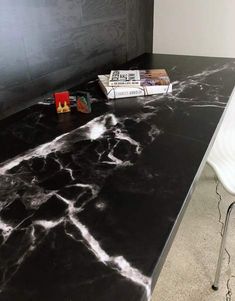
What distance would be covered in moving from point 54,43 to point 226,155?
2.70 feet

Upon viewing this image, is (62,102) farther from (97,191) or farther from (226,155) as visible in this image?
(226,155)

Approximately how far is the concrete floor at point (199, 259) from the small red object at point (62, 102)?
81cm

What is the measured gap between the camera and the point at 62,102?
908 millimetres

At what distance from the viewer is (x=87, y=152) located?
691 mm

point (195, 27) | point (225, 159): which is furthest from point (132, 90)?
point (195, 27)

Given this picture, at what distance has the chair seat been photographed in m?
0.99

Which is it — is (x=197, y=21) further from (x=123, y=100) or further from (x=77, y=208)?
(x=77, y=208)

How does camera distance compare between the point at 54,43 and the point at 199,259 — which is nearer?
the point at 54,43

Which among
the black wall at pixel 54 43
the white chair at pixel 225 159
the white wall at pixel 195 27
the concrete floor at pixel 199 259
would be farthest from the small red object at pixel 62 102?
the white wall at pixel 195 27

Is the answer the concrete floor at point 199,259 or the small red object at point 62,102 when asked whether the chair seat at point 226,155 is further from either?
the small red object at point 62,102

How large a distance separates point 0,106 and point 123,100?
0.42m

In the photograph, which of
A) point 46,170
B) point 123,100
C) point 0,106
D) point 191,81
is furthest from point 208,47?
point 46,170

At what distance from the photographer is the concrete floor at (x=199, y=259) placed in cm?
109

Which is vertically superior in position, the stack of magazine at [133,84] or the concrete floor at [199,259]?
the stack of magazine at [133,84]
